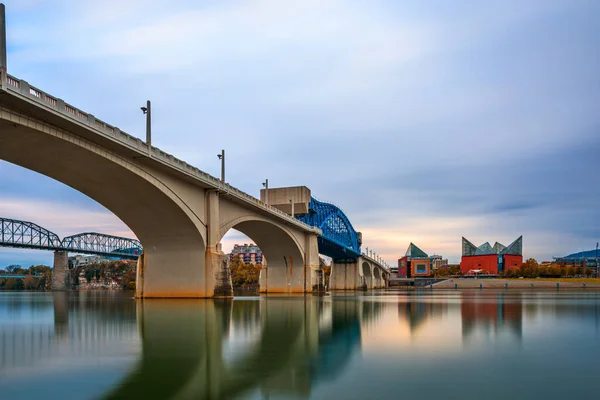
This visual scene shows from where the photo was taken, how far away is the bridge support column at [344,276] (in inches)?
5679

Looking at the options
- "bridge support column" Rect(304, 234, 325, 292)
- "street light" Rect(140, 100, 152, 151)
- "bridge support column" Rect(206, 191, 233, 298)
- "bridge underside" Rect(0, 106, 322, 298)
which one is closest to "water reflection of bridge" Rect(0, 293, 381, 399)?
"bridge underside" Rect(0, 106, 322, 298)

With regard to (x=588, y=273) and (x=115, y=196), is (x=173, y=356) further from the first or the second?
(x=588, y=273)

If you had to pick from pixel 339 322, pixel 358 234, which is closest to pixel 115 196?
pixel 339 322

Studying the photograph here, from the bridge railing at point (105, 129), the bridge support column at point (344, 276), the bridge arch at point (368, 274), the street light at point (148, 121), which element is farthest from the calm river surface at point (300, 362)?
the bridge arch at point (368, 274)

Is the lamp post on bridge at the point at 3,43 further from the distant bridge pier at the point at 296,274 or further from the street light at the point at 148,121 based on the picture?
the distant bridge pier at the point at 296,274

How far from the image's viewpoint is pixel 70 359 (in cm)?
1487

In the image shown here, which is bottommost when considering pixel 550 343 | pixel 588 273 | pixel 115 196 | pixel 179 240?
pixel 588 273

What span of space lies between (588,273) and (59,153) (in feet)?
661

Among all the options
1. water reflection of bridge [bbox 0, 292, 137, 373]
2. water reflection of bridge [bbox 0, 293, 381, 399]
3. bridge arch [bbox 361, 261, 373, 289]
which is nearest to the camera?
water reflection of bridge [bbox 0, 293, 381, 399]

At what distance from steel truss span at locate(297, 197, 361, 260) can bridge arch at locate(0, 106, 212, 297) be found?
51.5 m

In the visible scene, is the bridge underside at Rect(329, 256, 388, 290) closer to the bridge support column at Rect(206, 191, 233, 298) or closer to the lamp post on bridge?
the bridge support column at Rect(206, 191, 233, 298)

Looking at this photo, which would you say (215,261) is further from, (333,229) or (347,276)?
(347,276)

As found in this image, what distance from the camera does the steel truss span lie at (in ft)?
359

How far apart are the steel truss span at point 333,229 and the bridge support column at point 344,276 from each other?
252cm
